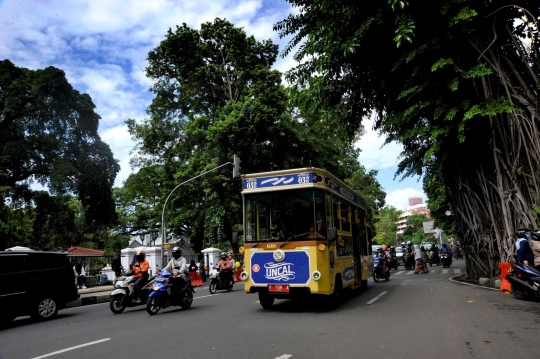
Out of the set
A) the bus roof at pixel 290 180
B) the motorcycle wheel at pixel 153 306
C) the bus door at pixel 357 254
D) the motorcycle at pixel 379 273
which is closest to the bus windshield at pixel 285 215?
the bus roof at pixel 290 180

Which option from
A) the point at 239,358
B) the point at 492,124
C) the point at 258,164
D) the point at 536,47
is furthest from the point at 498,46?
the point at 258,164

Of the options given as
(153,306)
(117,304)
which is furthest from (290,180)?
(117,304)

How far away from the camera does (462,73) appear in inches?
412

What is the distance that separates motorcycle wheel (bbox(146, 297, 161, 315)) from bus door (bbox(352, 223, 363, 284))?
5.58 m

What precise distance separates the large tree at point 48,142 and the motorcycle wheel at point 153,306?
18.3 m

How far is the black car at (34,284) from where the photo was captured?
379 inches

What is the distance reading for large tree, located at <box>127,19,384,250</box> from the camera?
2444 centimetres

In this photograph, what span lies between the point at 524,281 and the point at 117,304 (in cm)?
995

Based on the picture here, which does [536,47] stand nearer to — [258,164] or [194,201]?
[258,164]

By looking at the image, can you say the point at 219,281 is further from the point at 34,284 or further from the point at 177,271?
the point at 34,284

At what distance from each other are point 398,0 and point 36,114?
2400cm

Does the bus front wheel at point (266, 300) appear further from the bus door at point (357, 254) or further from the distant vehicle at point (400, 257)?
the distant vehicle at point (400, 257)

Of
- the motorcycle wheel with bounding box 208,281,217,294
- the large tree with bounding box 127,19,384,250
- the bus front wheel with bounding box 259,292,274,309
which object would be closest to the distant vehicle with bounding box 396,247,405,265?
the large tree with bounding box 127,19,384,250

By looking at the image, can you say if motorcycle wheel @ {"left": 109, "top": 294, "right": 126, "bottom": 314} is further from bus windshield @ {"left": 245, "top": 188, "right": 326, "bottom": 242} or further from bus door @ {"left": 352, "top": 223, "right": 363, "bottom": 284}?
bus door @ {"left": 352, "top": 223, "right": 363, "bottom": 284}
